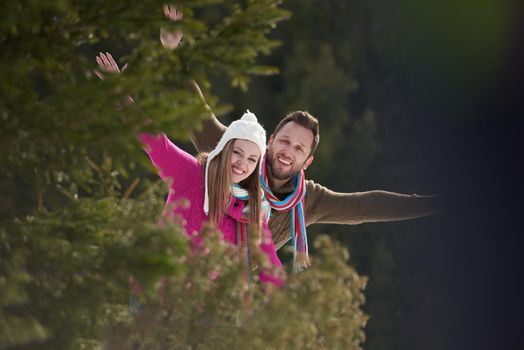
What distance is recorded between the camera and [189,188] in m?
6.31

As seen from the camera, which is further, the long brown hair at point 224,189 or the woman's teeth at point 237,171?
the woman's teeth at point 237,171

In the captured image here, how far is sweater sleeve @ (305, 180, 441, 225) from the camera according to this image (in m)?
7.55

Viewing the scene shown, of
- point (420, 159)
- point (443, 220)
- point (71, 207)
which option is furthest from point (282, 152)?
point (420, 159)

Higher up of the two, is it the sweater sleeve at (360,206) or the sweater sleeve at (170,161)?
the sweater sleeve at (360,206)

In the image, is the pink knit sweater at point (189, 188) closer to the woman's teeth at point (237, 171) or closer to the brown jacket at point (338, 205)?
the woman's teeth at point (237, 171)

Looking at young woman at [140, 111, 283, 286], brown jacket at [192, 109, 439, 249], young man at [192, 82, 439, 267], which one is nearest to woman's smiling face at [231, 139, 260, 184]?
young woman at [140, 111, 283, 286]

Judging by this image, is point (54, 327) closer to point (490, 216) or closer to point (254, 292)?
point (254, 292)

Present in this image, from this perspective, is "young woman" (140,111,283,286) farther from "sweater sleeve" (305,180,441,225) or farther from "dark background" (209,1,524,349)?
"dark background" (209,1,524,349)

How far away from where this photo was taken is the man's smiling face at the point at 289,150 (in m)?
6.97

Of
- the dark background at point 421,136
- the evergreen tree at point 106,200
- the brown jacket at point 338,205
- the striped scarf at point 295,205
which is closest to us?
the evergreen tree at point 106,200

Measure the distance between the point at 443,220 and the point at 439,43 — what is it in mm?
3830

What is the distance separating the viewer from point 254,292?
17.7ft

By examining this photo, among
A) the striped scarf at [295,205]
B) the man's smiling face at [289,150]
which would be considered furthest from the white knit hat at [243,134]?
the man's smiling face at [289,150]

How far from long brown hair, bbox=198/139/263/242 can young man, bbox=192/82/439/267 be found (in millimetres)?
433
